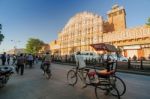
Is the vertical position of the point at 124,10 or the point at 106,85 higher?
the point at 124,10

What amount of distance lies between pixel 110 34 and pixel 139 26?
9932mm

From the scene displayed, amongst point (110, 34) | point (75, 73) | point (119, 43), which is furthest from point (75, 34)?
point (75, 73)

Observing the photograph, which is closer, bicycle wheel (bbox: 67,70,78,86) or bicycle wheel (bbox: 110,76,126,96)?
bicycle wheel (bbox: 110,76,126,96)

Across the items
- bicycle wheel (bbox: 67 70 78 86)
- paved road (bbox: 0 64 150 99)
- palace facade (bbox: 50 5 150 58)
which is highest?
Result: palace facade (bbox: 50 5 150 58)

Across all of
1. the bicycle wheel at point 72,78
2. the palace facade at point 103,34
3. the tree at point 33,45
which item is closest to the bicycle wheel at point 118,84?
the bicycle wheel at point 72,78

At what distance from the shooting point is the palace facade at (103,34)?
139 ft

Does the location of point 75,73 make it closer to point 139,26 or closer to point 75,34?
point 139,26

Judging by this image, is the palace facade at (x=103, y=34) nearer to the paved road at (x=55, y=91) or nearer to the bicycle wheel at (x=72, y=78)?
the paved road at (x=55, y=91)

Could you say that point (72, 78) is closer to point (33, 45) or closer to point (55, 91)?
point (55, 91)

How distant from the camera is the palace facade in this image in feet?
139

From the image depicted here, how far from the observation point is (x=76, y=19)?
7056 centimetres

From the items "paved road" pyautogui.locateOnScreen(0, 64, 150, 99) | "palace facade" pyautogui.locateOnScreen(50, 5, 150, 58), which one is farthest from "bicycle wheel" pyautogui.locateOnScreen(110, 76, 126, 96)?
"palace facade" pyautogui.locateOnScreen(50, 5, 150, 58)

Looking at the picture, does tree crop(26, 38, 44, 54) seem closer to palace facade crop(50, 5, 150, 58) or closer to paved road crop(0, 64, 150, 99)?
palace facade crop(50, 5, 150, 58)

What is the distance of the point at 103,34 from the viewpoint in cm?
5434
